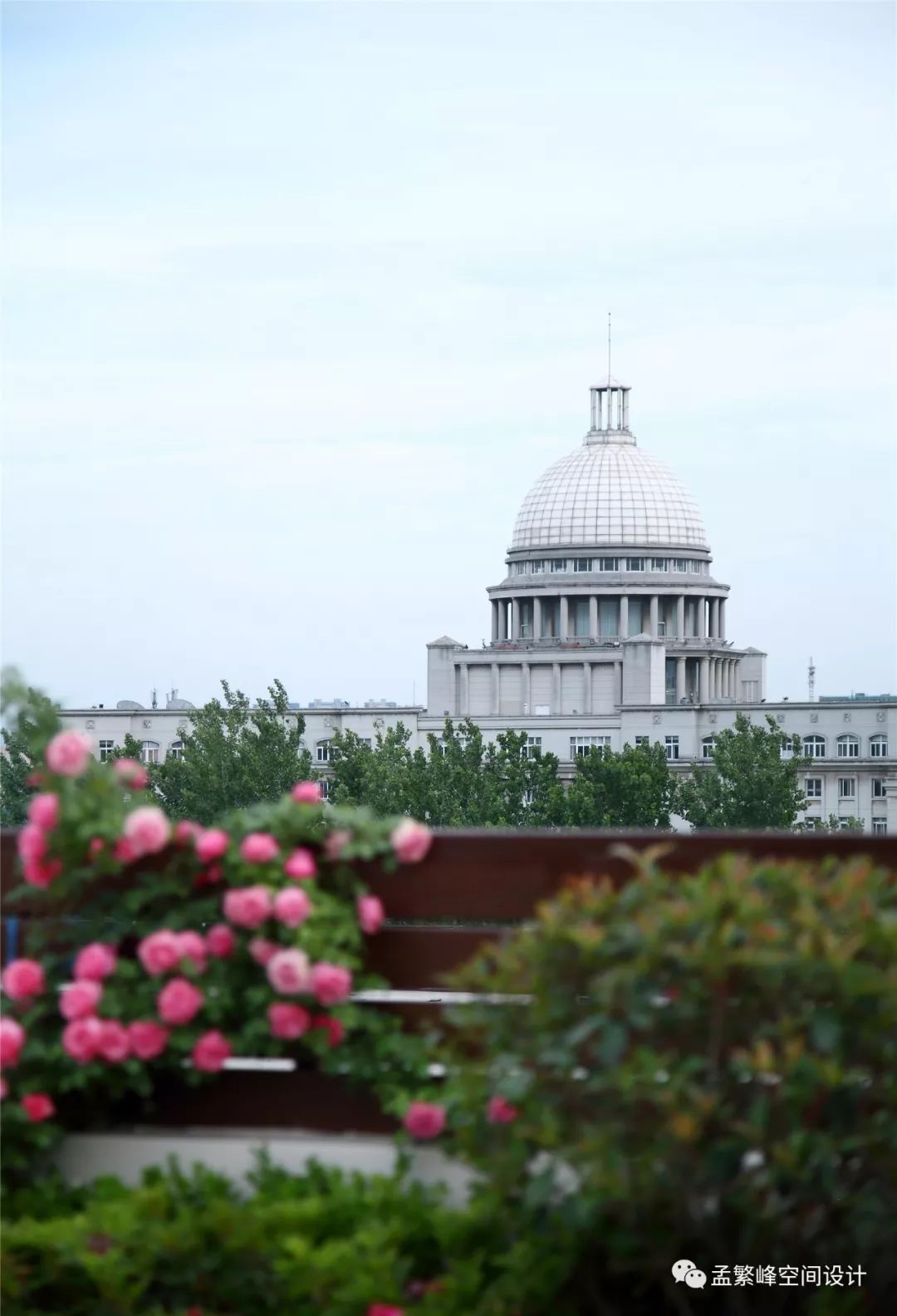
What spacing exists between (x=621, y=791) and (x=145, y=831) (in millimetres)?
58864

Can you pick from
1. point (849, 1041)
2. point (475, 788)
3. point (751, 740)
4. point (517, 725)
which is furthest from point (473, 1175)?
point (517, 725)

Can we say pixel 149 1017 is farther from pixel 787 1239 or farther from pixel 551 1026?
pixel 787 1239

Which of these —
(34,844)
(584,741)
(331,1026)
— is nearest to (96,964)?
(34,844)

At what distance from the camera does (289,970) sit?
502 cm

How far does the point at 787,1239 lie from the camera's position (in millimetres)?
4473

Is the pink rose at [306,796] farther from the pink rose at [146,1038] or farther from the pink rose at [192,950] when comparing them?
the pink rose at [146,1038]

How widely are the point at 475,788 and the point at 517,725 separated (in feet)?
78.1

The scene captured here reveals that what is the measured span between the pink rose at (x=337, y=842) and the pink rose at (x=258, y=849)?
177 millimetres

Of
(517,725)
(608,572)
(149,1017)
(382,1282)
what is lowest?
(382,1282)

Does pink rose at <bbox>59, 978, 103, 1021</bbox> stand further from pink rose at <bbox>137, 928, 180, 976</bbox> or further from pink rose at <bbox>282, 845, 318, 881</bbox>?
pink rose at <bbox>282, 845, 318, 881</bbox>

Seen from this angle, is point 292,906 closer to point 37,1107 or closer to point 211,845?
point 211,845

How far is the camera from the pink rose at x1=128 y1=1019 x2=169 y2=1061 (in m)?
5.09

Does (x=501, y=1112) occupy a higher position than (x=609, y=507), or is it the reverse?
(x=609, y=507)

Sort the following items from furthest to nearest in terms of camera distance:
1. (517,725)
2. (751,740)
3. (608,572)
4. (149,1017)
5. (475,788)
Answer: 1. (608,572)
2. (517,725)
3. (751,740)
4. (475,788)
5. (149,1017)
